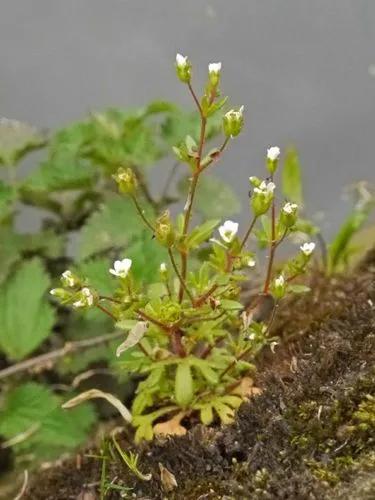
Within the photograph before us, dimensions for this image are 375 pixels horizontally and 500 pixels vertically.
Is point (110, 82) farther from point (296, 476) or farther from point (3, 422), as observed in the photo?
point (296, 476)

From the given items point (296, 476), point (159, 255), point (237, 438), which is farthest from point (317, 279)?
point (296, 476)

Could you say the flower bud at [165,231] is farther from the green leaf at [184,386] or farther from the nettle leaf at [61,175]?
the nettle leaf at [61,175]

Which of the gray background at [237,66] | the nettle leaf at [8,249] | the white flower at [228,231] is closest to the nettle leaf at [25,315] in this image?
the nettle leaf at [8,249]

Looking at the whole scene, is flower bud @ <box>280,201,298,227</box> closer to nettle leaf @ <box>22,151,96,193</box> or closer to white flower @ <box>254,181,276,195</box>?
white flower @ <box>254,181,276,195</box>

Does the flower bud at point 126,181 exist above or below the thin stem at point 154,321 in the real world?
above

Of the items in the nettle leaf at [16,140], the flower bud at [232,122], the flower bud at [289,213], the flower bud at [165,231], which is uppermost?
the nettle leaf at [16,140]

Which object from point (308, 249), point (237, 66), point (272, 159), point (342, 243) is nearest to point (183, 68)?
point (272, 159)

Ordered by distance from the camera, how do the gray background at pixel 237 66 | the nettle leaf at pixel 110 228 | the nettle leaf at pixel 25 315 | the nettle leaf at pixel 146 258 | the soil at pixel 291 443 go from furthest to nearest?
1. the gray background at pixel 237 66
2. the nettle leaf at pixel 110 228
3. the nettle leaf at pixel 25 315
4. the nettle leaf at pixel 146 258
5. the soil at pixel 291 443
